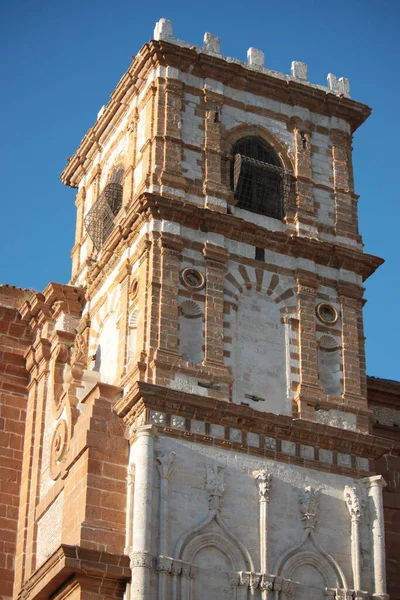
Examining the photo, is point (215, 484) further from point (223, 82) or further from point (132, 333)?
point (223, 82)

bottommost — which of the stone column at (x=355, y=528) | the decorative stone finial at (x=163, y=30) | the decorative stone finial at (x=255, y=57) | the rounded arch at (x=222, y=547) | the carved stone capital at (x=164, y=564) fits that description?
the carved stone capital at (x=164, y=564)

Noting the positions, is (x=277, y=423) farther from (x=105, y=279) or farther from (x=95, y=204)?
(x=95, y=204)

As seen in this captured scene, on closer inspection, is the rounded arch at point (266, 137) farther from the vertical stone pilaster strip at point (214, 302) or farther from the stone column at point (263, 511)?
the stone column at point (263, 511)

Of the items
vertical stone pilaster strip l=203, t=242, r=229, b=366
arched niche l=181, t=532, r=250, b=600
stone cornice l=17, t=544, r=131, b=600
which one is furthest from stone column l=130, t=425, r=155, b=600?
vertical stone pilaster strip l=203, t=242, r=229, b=366

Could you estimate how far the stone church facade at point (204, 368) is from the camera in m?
31.9

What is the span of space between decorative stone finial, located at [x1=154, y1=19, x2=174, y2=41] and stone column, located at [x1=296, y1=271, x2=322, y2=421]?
7343mm

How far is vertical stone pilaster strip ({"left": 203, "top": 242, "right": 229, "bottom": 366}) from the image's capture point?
113 feet

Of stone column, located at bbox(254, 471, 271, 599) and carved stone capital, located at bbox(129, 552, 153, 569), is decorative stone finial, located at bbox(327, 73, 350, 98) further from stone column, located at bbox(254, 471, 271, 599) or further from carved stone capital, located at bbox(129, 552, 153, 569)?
carved stone capital, located at bbox(129, 552, 153, 569)

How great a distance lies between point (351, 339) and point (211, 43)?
903 centimetres

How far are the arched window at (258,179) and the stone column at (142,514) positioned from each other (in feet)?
26.3

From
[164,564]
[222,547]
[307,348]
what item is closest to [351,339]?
[307,348]

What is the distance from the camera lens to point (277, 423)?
111 ft

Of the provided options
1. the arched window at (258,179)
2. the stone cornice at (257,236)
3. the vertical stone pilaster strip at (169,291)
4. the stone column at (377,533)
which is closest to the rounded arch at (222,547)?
the stone column at (377,533)

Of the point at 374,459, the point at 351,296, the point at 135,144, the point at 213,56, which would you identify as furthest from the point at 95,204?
the point at 374,459
